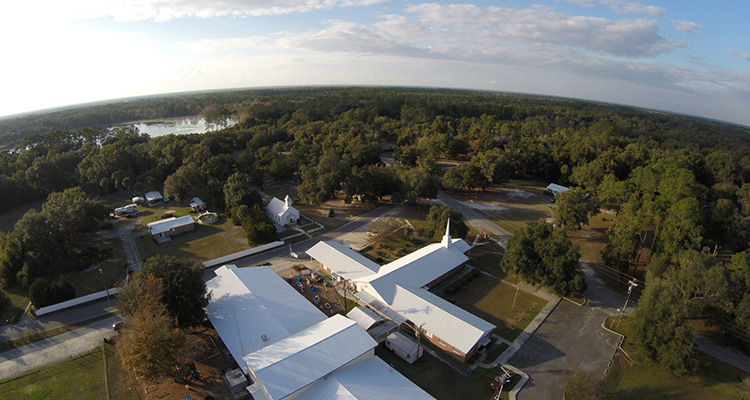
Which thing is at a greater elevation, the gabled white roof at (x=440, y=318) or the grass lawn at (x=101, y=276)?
the gabled white roof at (x=440, y=318)

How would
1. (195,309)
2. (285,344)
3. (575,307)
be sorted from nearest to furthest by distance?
(285,344), (195,309), (575,307)

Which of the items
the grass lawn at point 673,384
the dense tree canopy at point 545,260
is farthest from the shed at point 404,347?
the dense tree canopy at point 545,260

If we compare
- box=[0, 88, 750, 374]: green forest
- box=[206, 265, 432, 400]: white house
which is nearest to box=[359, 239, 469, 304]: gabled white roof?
box=[206, 265, 432, 400]: white house

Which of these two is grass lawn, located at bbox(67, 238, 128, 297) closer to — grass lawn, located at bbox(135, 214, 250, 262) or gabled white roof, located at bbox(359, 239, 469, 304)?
grass lawn, located at bbox(135, 214, 250, 262)

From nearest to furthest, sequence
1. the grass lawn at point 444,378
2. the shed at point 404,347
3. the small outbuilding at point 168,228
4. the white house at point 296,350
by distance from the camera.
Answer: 1. the white house at point 296,350
2. the grass lawn at point 444,378
3. the shed at point 404,347
4. the small outbuilding at point 168,228

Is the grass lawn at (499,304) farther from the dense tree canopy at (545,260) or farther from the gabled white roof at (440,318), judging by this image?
the gabled white roof at (440,318)

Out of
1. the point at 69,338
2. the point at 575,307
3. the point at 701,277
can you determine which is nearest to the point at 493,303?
the point at 575,307

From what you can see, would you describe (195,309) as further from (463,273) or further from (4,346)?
(463,273)
